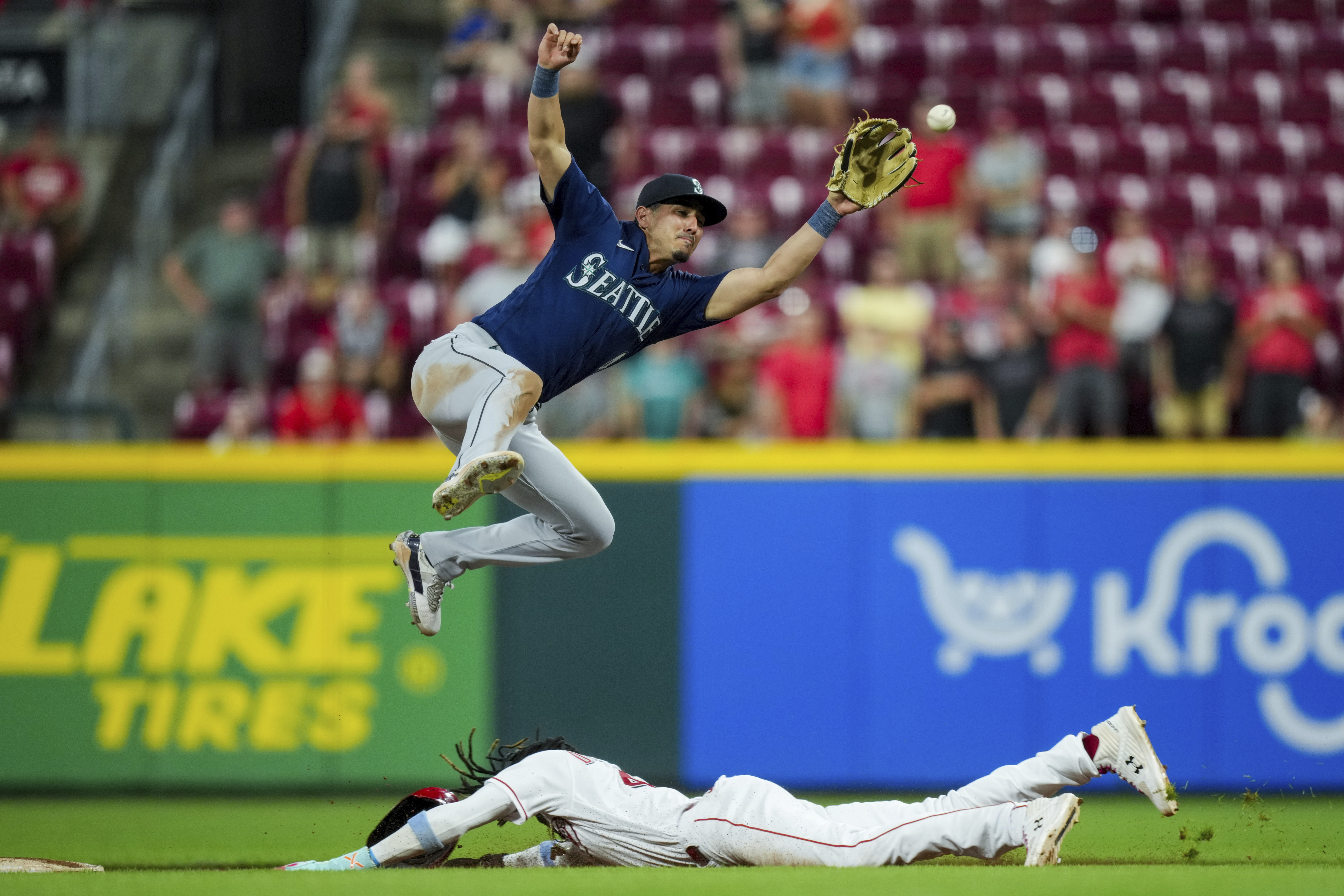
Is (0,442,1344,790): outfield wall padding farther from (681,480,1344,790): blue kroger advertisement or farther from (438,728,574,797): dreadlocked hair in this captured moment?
(438,728,574,797): dreadlocked hair

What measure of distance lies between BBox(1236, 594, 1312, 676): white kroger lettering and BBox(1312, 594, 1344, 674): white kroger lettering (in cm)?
6

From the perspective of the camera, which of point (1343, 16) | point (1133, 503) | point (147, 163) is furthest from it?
point (1343, 16)

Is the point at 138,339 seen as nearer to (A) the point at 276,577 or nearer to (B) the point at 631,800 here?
(A) the point at 276,577

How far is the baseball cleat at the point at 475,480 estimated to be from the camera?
5.76 metres

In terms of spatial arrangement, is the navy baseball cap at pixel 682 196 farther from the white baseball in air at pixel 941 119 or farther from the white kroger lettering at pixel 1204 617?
the white kroger lettering at pixel 1204 617

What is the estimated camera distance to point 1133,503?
366 inches

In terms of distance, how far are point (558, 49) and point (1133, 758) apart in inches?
134

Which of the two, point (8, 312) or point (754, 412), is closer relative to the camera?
point (754, 412)

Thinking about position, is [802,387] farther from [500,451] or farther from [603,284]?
[500,451]

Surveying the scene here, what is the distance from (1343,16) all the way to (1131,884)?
11.8 metres

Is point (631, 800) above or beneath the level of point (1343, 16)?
beneath

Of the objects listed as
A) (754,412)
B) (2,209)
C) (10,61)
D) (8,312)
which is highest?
(10,61)

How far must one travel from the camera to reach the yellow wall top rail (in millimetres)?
9289

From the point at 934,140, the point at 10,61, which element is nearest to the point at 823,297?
the point at 934,140
